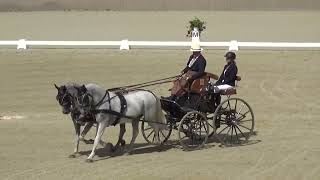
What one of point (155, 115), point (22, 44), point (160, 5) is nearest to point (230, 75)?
point (155, 115)

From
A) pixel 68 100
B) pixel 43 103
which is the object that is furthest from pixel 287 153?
pixel 43 103

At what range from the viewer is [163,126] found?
1227 centimetres

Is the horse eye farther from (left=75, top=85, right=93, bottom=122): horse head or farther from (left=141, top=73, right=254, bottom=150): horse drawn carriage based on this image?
(left=141, top=73, right=254, bottom=150): horse drawn carriage

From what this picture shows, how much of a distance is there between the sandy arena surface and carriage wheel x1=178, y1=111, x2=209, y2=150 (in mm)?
223

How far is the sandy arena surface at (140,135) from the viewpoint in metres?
10.8

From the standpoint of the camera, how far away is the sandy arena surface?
425 inches

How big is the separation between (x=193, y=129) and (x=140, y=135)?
2204 mm

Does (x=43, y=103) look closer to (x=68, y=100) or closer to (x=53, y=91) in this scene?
(x=53, y=91)

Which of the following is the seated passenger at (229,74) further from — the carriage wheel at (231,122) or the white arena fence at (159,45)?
the white arena fence at (159,45)

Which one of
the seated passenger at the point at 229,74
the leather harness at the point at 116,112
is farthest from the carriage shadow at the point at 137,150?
the seated passenger at the point at 229,74

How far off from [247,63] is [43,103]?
8124mm

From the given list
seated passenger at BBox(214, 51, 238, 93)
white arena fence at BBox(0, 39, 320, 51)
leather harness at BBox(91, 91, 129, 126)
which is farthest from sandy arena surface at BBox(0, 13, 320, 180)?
seated passenger at BBox(214, 51, 238, 93)

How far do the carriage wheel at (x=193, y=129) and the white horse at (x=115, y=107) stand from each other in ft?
1.35

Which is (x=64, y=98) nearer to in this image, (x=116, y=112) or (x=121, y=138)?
(x=116, y=112)
